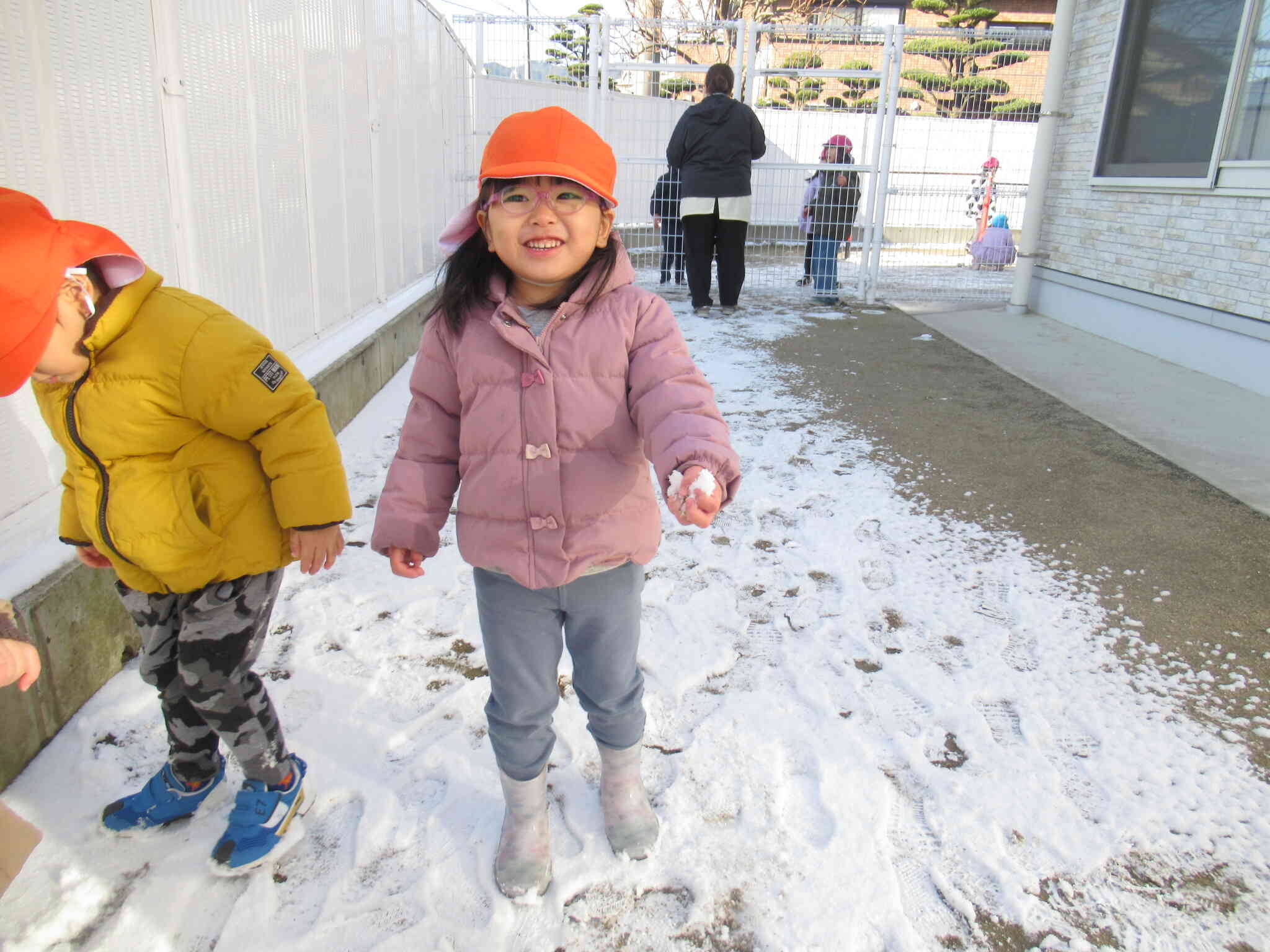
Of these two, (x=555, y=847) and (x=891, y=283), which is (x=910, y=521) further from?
(x=891, y=283)

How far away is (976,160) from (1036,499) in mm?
12584

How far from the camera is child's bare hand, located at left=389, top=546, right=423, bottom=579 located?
5.60 feet

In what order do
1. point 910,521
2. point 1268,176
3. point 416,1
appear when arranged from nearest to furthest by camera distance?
point 910,521 → point 1268,176 → point 416,1

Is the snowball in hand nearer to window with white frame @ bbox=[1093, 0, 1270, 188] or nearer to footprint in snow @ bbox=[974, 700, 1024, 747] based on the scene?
footprint in snow @ bbox=[974, 700, 1024, 747]

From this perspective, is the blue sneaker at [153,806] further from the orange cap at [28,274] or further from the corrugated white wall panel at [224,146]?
the orange cap at [28,274]

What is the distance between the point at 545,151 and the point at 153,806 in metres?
1.59

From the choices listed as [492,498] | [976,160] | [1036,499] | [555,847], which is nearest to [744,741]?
[555,847]

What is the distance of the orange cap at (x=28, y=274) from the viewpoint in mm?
1354

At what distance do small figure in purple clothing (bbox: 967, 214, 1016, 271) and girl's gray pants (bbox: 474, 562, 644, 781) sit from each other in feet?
34.7

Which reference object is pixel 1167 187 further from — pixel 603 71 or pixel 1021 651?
pixel 1021 651

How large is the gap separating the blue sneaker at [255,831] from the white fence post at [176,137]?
180 cm

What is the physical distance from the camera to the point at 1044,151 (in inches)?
316

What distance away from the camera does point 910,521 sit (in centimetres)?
368

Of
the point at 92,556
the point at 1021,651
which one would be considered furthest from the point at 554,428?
the point at 1021,651
